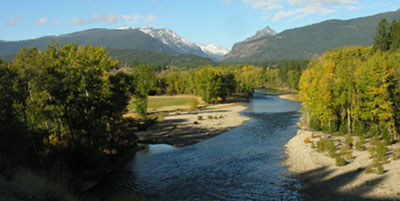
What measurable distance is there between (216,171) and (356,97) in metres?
28.5

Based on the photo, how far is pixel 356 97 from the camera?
46.3m

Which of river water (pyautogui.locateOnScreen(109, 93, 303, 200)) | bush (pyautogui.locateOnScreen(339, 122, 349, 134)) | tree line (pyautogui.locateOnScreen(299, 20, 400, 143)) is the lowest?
river water (pyautogui.locateOnScreen(109, 93, 303, 200))

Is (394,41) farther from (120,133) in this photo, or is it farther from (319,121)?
(120,133)

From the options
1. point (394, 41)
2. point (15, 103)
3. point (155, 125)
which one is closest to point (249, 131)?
point (155, 125)

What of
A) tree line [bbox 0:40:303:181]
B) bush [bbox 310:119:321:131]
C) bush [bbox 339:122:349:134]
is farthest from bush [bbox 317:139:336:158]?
tree line [bbox 0:40:303:181]

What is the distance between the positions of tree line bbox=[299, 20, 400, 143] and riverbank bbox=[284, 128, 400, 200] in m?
10.3

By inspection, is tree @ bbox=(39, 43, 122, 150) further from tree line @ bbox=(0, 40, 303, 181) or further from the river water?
the river water

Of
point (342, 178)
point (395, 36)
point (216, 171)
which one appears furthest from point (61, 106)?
point (395, 36)

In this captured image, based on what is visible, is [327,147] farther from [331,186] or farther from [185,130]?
[185,130]

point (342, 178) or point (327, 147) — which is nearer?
point (342, 178)

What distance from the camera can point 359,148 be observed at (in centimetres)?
3719

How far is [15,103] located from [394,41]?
102006 mm

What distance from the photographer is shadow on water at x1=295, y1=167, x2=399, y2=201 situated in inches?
958

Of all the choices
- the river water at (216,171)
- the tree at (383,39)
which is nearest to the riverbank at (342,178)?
the river water at (216,171)
